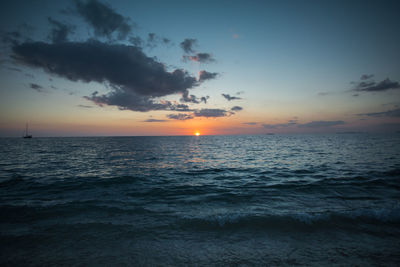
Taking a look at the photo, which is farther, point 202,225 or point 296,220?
point 296,220

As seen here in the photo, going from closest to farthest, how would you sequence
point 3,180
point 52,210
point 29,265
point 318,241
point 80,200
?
1. point 29,265
2. point 318,241
3. point 52,210
4. point 80,200
5. point 3,180

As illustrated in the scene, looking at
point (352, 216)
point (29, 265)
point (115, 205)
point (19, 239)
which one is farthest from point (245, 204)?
point (19, 239)

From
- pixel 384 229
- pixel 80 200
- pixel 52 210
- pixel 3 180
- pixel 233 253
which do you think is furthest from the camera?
pixel 3 180

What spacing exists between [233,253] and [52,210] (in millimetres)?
9009

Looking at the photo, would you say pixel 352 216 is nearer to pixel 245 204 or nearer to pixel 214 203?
pixel 245 204

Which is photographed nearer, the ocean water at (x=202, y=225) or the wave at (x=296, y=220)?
the ocean water at (x=202, y=225)

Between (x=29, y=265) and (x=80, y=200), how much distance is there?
5.81 metres

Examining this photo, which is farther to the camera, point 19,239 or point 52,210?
point 52,210

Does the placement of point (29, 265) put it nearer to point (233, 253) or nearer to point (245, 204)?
point (233, 253)

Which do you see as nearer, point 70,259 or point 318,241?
point 70,259

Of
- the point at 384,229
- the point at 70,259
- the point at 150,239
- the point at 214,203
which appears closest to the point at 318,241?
the point at 384,229

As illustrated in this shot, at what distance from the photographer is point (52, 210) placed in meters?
8.34

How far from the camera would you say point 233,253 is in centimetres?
516

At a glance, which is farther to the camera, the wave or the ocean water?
the wave
